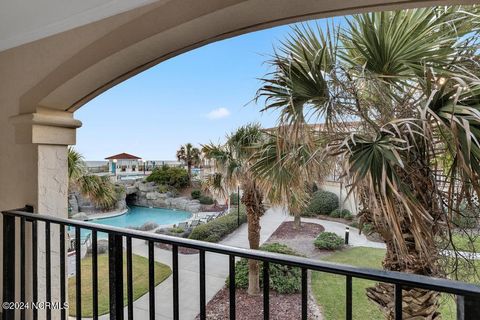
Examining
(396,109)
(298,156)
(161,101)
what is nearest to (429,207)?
(396,109)

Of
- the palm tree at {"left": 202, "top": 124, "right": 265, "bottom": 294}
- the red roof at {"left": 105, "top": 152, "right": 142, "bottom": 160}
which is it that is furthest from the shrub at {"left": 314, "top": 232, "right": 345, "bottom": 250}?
the red roof at {"left": 105, "top": 152, "right": 142, "bottom": 160}

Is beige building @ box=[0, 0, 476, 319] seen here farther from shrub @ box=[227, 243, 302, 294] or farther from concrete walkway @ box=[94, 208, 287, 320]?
shrub @ box=[227, 243, 302, 294]

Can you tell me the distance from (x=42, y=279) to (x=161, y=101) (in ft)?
46.2

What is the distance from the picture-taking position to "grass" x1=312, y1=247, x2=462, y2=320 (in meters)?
5.06

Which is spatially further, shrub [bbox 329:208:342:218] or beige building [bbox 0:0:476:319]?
shrub [bbox 329:208:342:218]

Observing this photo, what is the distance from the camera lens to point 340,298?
577 centimetres

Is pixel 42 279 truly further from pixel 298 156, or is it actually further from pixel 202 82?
pixel 202 82

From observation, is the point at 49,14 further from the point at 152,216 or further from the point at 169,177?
the point at 152,216

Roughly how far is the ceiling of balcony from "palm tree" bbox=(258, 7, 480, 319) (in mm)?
1202

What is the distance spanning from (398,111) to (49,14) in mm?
2454

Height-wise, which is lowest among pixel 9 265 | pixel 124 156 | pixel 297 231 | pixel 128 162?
pixel 297 231

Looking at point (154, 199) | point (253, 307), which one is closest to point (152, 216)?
point (154, 199)

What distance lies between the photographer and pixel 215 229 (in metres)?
9.02

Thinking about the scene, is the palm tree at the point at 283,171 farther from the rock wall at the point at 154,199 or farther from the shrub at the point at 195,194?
the rock wall at the point at 154,199
